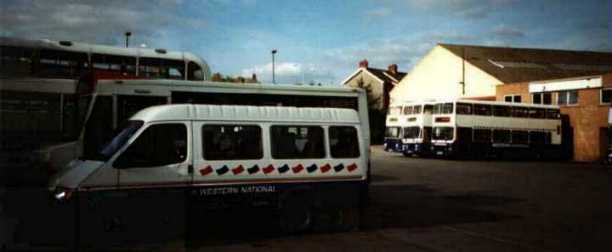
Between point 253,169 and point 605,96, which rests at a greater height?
point 605,96

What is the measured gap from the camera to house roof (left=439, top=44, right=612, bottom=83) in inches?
2131

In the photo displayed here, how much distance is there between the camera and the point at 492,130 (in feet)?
125

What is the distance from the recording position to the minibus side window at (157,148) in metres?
8.52

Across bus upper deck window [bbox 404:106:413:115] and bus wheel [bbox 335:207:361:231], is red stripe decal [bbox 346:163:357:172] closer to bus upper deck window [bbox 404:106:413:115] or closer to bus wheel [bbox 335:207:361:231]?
bus wheel [bbox 335:207:361:231]

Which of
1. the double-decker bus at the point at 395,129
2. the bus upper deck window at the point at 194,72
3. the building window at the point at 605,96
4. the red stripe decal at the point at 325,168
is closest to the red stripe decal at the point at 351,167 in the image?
the red stripe decal at the point at 325,168

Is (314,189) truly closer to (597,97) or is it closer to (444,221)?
(444,221)

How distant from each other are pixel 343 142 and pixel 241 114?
1.96 m

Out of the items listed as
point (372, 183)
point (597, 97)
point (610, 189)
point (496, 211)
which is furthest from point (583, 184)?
point (597, 97)

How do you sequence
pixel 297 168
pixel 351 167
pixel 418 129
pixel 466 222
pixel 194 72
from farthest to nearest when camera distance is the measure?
pixel 418 129, pixel 194 72, pixel 466 222, pixel 351 167, pixel 297 168

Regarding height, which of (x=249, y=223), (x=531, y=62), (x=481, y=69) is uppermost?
(x=531, y=62)

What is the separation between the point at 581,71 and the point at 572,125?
21.1 metres

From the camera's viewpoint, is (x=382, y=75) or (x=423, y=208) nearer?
(x=423, y=208)

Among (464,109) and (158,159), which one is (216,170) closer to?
(158,159)

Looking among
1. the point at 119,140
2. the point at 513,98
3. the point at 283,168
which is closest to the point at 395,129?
the point at 513,98
